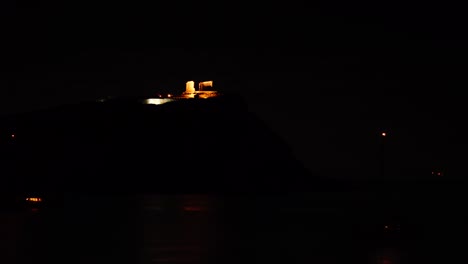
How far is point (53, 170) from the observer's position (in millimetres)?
127062

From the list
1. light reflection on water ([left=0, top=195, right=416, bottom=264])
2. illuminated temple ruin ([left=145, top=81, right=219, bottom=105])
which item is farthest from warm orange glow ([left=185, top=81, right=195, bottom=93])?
light reflection on water ([left=0, top=195, right=416, bottom=264])

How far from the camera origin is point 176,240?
44031 millimetres

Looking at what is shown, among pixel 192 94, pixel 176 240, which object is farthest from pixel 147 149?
pixel 176 240

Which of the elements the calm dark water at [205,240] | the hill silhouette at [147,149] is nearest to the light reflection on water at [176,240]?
the calm dark water at [205,240]

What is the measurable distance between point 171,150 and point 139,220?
243 feet

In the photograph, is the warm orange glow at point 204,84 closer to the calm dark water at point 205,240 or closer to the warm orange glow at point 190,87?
the warm orange glow at point 190,87

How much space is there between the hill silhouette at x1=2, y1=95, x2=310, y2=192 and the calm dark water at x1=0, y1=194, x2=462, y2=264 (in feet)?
193

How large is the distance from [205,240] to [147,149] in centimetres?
8769

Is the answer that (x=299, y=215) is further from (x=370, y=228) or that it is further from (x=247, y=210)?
(x=370, y=228)

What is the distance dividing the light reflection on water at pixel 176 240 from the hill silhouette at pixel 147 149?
5978 cm

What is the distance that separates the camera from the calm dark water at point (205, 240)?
3709 cm

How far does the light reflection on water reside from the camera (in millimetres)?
36844

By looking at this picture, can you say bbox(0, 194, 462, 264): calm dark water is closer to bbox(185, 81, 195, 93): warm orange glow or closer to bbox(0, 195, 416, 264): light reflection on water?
bbox(0, 195, 416, 264): light reflection on water

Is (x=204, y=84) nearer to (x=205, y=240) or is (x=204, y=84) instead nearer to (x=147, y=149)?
(x=147, y=149)
